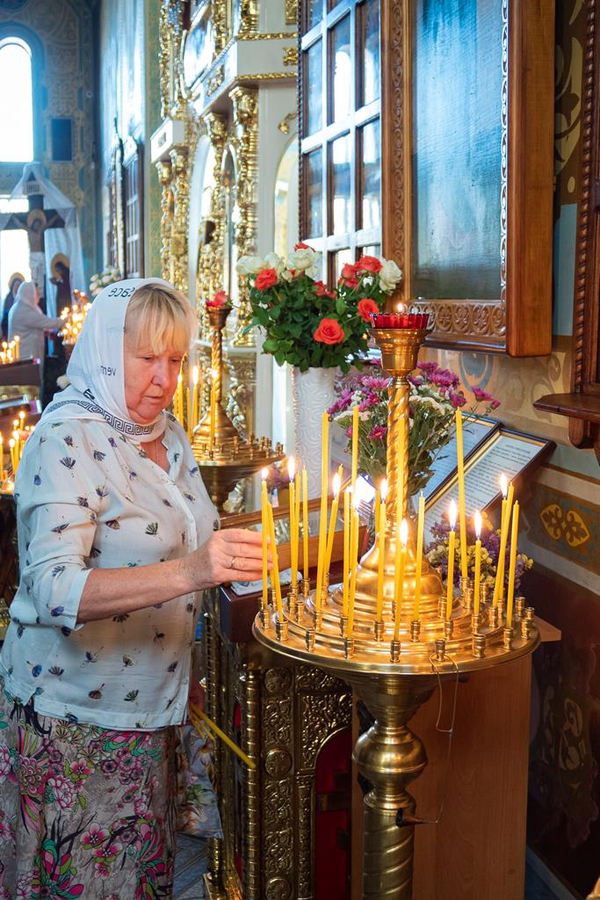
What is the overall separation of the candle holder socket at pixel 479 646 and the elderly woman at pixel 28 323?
12842 mm

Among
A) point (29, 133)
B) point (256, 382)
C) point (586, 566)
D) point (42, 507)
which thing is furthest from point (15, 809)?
point (29, 133)

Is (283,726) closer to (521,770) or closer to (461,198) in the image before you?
(521,770)

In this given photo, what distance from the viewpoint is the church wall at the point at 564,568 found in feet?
8.25

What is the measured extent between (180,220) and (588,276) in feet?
28.7

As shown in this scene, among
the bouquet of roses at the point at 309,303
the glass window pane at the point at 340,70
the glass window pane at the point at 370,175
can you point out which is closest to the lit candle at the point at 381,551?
the bouquet of roses at the point at 309,303

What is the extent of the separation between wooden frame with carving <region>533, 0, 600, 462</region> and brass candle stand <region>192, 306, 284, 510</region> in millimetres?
1801

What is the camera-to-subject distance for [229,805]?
2.85 meters

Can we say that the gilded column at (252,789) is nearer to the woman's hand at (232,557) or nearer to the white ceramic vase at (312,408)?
the woman's hand at (232,557)

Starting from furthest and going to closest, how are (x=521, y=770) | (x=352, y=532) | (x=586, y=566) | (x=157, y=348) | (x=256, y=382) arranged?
(x=256, y=382) → (x=586, y=566) → (x=521, y=770) → (x=157, y=348) → (x=352, y=532)

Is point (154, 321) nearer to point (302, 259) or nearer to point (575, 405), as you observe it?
point (575, 405)

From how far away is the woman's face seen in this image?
2.10 m

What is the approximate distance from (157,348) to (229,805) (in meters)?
1.37

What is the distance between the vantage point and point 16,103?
21.4 metres

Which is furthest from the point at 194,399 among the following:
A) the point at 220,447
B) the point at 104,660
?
the point at 104,660
